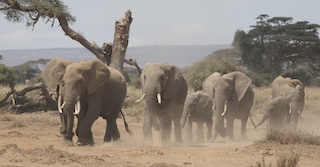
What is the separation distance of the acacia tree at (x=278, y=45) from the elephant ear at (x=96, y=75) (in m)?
32.5

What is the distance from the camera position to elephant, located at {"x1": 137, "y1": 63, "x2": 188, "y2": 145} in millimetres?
12352

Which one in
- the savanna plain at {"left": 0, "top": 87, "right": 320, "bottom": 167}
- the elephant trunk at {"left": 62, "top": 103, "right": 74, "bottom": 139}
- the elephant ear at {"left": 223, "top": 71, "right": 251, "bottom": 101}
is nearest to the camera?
the savanna plain at {"left": 0, "top": 87, "right": 320, "bottom": 167}

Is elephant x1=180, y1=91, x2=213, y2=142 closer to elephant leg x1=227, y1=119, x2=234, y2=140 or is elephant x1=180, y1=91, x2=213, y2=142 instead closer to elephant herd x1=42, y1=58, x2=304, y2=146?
elephant herd x1=42, y1=58, x2=304, y2=146

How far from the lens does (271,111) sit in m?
17.2

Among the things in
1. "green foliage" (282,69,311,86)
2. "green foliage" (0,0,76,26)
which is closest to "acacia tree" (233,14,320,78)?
"green foliage" (282,69,311,86)

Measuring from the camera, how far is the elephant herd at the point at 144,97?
11.6m

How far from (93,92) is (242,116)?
5.87 m

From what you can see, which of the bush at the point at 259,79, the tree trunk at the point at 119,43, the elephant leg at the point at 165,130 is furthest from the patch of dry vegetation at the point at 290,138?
the bush at the point at 259,79

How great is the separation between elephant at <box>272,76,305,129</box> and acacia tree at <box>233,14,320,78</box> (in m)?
22.8

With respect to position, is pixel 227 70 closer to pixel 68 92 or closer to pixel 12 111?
pixel 12 111

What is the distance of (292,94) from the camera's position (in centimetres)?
1886

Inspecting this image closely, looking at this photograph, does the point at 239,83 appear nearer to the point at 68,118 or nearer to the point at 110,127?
the point at 110,127

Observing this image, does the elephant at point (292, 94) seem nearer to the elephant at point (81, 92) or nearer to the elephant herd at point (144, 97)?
the elephant herd at point (144, 97)

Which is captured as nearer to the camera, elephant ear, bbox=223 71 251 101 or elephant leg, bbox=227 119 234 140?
elephant leg, bbox=227 119 234 140
